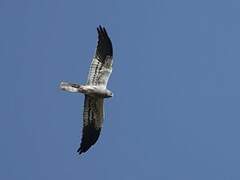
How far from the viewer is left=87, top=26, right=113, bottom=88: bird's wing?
22688 mm

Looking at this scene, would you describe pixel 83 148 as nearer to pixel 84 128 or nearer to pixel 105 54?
pixel 84 128

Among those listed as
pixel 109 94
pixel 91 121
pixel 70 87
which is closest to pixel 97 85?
pixel 109 94

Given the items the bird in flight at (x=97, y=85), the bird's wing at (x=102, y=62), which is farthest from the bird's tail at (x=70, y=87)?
the bird's wing at (x=102, y=62)

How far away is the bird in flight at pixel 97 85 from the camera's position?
22484 millimetres

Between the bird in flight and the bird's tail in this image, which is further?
the bird in flight

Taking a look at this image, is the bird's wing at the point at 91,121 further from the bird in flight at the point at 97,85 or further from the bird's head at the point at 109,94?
the bird's head at the point at 109,94

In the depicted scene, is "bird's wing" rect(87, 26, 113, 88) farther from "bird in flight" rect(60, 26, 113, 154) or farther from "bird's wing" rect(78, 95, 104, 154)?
"bird's wing" rect(78, 95, 104, 154)

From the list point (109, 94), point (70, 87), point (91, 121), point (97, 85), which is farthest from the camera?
point (91, 121)

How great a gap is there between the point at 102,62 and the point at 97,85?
0.80 meters

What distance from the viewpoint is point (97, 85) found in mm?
22641

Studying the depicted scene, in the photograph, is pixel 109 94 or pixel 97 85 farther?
pixel 109 94

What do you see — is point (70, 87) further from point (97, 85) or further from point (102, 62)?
point (102, 62)

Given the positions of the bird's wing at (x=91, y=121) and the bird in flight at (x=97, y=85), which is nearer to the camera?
the bird in flight at (x=97, y=85)

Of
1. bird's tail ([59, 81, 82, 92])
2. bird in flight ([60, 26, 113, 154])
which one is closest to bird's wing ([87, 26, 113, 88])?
bird in flight ([60, 26, 113, 154])
